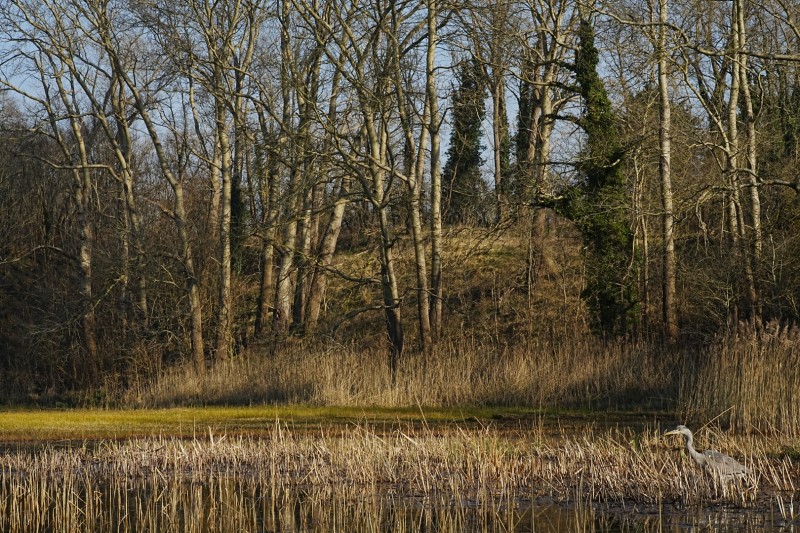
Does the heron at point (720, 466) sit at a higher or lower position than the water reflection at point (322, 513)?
higher

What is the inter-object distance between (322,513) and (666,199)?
1741cm

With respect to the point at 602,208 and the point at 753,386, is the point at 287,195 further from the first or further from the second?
the point at 753,386

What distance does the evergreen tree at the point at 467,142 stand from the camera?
28.0m

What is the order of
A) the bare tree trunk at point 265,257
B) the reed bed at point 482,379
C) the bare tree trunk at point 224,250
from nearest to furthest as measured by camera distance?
the reed bed at point 482,379
the bare tree trunk at point 224,250
the bare tree trunk at point 265,257

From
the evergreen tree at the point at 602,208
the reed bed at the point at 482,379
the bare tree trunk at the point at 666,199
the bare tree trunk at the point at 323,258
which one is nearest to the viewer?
the reed bed at the point at 482,379

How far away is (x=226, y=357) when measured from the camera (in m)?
32.0

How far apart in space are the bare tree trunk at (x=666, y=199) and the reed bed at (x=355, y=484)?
12999 millimetres

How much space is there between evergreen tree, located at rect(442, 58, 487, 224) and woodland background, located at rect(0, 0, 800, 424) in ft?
1.07

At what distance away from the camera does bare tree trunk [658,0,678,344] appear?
2494 centimetres

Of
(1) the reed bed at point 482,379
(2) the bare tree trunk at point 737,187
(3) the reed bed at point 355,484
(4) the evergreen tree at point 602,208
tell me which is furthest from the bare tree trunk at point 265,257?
(3) the reed bed at point 355,484

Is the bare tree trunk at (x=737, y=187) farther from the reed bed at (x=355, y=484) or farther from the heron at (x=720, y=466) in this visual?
the heron at (x=720, y=466)

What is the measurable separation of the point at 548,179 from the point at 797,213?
6210 millimetres

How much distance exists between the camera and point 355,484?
10.8 metres

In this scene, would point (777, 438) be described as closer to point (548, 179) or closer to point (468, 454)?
point (468, 454)
